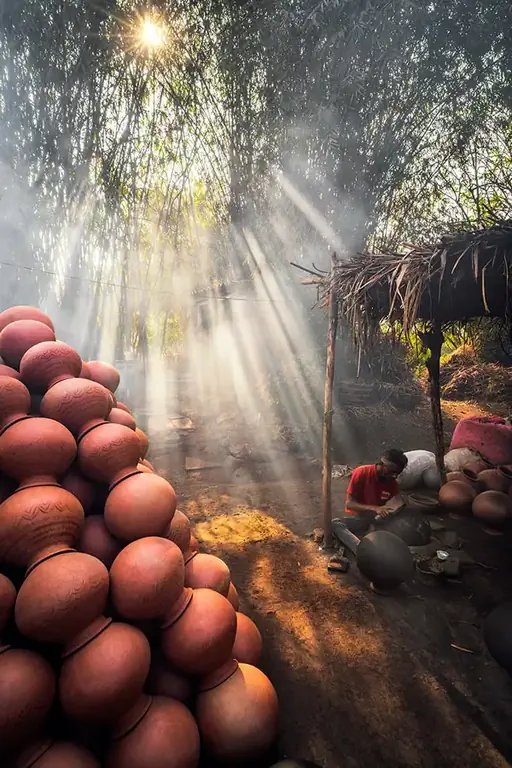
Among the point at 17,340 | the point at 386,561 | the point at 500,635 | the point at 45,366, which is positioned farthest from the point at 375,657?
the point at 17,340

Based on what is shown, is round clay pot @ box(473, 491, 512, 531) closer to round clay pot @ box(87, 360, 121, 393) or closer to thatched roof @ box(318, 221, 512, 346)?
thatched roof @ box(318, 221, 512, 346)

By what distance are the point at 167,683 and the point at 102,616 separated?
627mm

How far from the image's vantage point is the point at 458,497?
5.21 meters

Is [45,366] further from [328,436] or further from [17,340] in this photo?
[328,436]

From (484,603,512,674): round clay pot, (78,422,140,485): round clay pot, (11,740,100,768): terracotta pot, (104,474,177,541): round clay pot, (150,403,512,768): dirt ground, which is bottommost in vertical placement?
(150,403,512,768): dirt ground

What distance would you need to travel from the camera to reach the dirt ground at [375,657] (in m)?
2.38

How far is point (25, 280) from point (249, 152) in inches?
386

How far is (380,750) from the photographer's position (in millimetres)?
2344

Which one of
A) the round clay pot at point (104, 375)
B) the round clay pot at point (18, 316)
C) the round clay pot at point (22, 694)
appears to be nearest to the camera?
the round clay pot at point (22, 694)

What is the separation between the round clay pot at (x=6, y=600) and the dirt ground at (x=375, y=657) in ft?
6.29

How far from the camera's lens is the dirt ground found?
7.82 ft

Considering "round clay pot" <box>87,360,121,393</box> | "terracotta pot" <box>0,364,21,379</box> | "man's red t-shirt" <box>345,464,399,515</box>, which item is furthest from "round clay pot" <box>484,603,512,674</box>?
"terracotta pot" <box>0,364,21,379</box>

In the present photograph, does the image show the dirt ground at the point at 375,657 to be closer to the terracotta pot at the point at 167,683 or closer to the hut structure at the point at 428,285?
the terracotta pot at the point at 167,683

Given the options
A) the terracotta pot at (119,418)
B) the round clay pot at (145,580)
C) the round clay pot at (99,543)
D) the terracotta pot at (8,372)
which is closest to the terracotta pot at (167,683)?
the round clay pot at (145,580)
